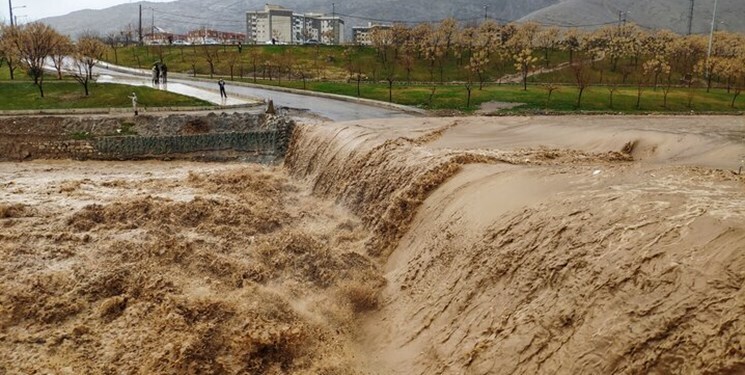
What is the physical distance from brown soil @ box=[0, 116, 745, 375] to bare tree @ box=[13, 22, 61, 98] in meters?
17.8

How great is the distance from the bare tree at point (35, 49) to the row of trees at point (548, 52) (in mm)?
23702

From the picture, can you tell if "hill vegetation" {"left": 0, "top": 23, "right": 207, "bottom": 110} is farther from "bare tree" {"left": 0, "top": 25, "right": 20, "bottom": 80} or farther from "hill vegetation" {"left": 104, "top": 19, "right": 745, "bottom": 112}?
"hill vegetation" {"left": 104, "top": 19, "right": 745, "bottom": 112}

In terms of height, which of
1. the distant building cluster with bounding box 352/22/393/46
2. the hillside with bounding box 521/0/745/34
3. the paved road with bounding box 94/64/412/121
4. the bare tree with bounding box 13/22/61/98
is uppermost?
the hillside with bounding box 521/0/745/34

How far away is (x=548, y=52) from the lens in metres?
57.8

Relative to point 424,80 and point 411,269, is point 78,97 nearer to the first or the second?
point 411,269

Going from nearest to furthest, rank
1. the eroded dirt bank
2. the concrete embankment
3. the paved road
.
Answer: the eroded dirt bank, the concrete embankment, the paved road

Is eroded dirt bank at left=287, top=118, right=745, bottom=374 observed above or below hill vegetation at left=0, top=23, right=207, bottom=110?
below

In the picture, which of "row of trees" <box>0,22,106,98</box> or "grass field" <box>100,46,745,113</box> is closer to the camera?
"row of trees" <box>0,22,106,98</box>

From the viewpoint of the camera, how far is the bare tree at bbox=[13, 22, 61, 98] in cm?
2986

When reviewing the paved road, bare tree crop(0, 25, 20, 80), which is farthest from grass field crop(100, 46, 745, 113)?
bare tree crop(0, 25, 20, 80)

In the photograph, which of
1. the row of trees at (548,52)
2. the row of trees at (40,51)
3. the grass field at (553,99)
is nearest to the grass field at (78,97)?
the row of trees at (40,51)

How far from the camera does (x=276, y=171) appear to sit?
20.7 meters

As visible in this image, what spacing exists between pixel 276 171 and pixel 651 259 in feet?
53.0

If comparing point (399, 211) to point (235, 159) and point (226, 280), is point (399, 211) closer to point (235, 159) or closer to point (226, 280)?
point (226, 280)
